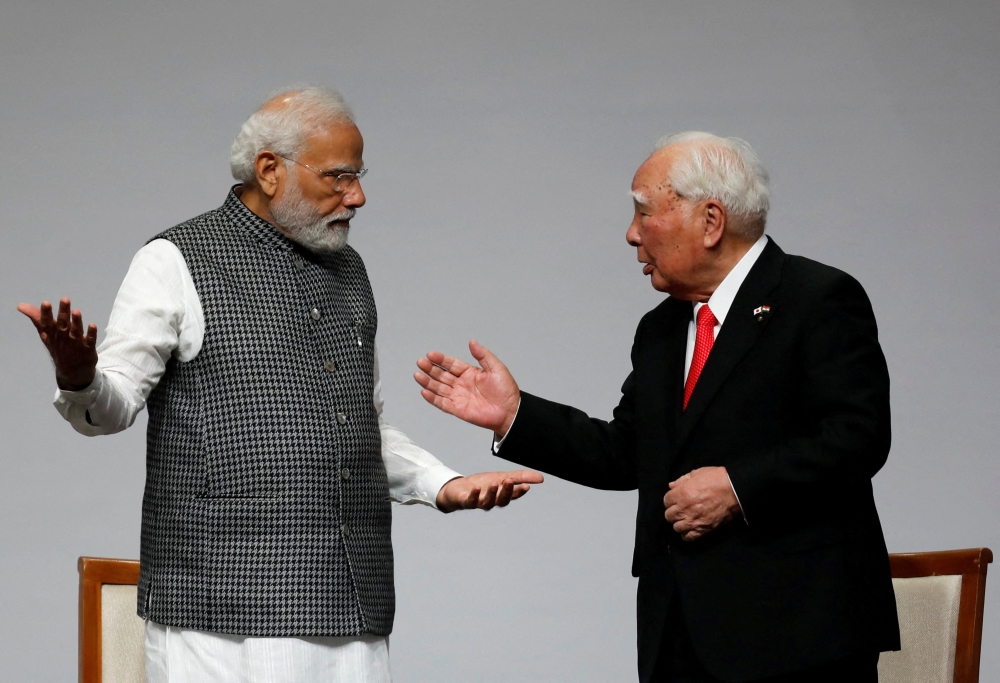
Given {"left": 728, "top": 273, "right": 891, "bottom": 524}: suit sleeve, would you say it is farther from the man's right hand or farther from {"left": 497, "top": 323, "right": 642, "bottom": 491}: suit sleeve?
the man's right hand

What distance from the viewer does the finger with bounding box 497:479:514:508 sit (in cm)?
224

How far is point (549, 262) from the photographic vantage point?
12.7ft

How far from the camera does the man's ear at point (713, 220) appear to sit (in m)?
2.33

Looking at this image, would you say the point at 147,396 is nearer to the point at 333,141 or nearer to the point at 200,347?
the point at 200,347

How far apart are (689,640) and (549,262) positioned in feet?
5.96

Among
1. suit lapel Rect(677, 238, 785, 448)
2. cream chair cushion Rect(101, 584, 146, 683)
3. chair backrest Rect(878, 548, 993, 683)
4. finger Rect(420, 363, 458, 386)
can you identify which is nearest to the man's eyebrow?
finger Rect(420, 363, 458, 386)

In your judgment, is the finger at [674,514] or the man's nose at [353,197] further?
the man's nose at [353,197]

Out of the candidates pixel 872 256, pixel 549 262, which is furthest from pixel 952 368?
pixel 549 262

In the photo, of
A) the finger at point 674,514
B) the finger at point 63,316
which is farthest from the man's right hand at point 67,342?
the finger at point 674,514

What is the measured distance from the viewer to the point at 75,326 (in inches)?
70.8

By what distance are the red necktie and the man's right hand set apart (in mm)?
1067

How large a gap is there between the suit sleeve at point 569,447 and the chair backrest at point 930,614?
0.65m

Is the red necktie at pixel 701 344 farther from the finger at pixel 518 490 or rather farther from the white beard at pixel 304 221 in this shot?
the white beard at pixel 304 221

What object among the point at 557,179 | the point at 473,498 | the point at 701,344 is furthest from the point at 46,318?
the point at 557,179
